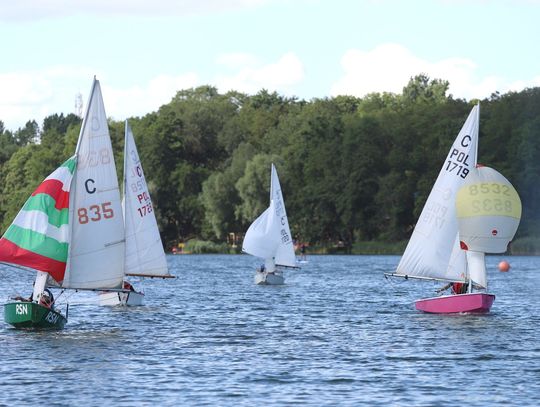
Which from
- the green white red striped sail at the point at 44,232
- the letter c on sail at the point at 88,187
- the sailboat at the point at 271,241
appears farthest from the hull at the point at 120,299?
the sailboat at the point at 271,241

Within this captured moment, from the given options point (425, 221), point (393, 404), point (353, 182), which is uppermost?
point (353, 182)

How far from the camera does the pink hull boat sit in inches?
1953

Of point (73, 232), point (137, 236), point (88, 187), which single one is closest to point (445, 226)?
point (137, 236)

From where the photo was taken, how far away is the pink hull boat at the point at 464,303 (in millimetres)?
49597

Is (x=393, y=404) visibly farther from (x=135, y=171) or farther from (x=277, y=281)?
(x=277, y=281)

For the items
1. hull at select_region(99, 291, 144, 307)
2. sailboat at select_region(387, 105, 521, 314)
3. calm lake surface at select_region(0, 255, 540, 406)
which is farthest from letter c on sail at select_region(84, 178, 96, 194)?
sailboat at select_region(387, 105, 521, 314)

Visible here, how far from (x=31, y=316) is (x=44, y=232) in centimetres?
278

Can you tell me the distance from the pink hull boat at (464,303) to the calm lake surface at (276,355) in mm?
581

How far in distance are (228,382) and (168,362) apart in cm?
448

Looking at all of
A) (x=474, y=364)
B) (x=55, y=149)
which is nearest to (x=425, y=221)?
(x=474, y=364)

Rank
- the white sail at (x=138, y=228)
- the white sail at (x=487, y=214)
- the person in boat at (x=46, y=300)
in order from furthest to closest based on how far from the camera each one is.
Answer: the white sail at (x=138, y=228)
the white sail at (x=487, y=214)
the person in boat at (x=46, y=300)

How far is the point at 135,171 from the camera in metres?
59.2

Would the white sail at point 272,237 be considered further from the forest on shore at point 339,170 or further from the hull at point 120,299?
the forest on shore at point 339,170

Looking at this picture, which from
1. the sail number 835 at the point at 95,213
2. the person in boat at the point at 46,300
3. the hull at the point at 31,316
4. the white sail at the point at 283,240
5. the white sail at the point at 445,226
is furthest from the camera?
the white sail at the point at 283,240
